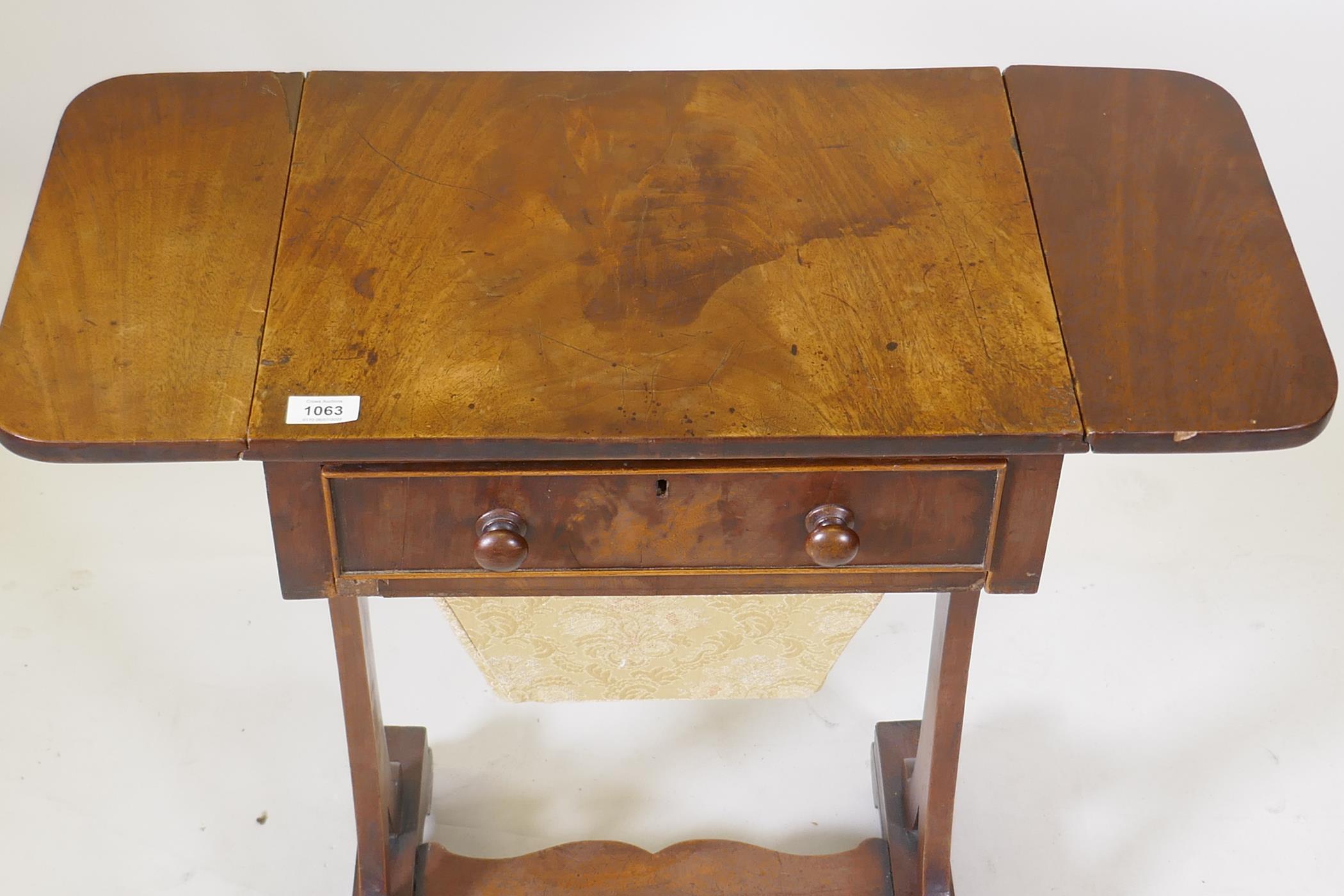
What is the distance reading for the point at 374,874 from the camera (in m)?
2.16

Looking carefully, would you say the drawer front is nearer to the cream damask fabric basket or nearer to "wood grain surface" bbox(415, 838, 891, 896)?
the cream damask fabric basket

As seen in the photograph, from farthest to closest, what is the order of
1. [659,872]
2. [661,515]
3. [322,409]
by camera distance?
[659,872], [661,515], [322,409]

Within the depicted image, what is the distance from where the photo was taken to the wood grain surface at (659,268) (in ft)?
4.85

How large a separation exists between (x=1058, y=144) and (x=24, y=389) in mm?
1241

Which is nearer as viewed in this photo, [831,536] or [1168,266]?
[831,536]

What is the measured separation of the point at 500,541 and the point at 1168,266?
2.68 ft

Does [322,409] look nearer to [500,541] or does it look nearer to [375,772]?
[500,541]

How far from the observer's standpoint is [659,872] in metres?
2.25

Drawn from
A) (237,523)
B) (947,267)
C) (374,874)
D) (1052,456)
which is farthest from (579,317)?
(237,523)

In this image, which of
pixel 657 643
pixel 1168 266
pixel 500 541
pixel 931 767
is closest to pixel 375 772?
pixel 657 643

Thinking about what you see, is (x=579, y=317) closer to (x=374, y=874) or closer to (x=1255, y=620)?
(x=374, y=874)

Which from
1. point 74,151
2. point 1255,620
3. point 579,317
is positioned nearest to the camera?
point 579,317

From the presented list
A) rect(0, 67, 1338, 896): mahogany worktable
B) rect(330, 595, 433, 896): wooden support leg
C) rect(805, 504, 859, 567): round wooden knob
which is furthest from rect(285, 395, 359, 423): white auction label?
rect(805, 504, 859, 567): round wooden knob

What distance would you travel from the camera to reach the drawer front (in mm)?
1543
